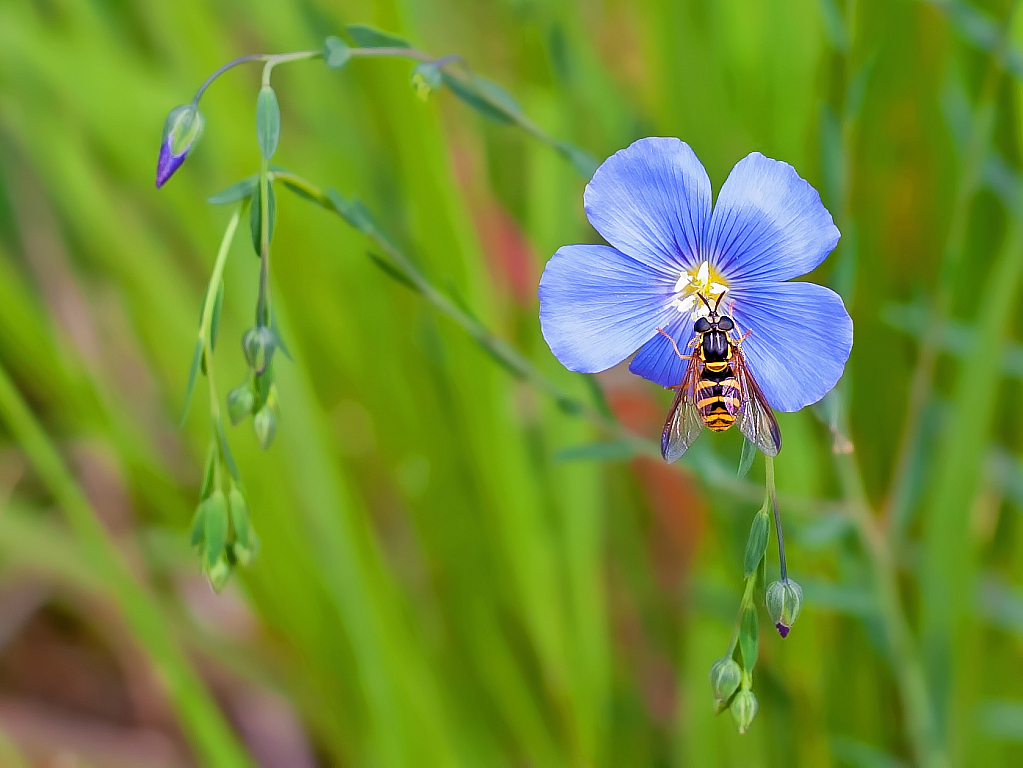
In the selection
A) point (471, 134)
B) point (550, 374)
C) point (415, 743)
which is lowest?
point (415, 743)

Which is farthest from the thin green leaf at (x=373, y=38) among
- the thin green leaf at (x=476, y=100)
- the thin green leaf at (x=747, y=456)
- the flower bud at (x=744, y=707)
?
the flower bud at (x=744, y=707)

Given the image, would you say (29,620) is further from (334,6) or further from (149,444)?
(334,6)

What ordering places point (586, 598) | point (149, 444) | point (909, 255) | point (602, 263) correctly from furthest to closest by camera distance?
point (149, 444), point (909, 255), point (586, 598), point (602, 263)

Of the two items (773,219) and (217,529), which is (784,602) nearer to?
(773,219)

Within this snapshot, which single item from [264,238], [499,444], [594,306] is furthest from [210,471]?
[499,444]

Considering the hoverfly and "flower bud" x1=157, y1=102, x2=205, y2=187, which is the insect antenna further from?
"flower bud" x1=157, y1=102, x2=205, y2=187

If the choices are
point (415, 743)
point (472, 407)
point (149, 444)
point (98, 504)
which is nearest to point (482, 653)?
point (415, 743)
